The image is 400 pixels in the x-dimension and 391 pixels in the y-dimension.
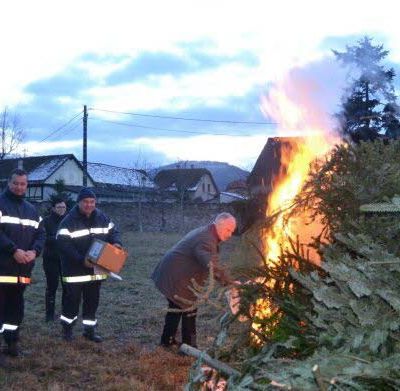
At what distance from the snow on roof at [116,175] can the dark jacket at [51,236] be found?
4387cm

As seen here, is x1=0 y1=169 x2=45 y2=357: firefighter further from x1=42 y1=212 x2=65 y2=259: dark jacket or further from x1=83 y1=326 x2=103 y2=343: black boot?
x1=42 y1=212 x2=65 y2=259: dark jacket

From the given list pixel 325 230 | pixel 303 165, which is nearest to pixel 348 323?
pixel 325 230

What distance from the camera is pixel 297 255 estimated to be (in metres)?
2.60

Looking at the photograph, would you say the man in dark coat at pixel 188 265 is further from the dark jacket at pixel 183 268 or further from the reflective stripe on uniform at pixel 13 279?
the reflective stripe on uniform at pixel 13 279

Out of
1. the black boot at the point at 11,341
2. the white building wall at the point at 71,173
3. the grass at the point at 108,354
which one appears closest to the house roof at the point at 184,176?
the white building wall at the point at 71,173

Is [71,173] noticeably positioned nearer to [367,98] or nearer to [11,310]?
[11,310]

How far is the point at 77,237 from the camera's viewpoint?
7.16 metres

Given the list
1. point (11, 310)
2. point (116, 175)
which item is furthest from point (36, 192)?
point (11, 310)

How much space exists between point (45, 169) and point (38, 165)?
1.65 meters

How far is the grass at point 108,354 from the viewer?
5570 millimetres

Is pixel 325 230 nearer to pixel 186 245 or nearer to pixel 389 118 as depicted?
pixel 389 118

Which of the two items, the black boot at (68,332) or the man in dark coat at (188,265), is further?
the black boot at (68,332)

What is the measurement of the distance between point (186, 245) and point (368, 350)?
4848mm

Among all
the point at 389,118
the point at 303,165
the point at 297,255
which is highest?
the point at 389,118
